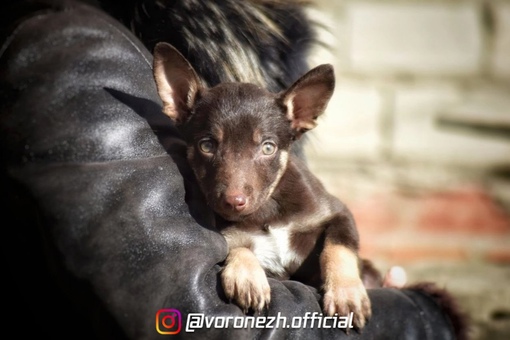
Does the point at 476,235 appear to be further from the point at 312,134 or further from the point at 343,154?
the point at 312,134

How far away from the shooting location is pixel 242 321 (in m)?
2.00

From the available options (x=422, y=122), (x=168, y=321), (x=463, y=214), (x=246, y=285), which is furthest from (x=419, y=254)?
(x=168, y=321)

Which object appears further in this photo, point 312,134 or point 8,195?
point 312,134

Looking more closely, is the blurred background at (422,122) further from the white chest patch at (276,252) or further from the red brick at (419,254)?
the white chest patch at (276,252)

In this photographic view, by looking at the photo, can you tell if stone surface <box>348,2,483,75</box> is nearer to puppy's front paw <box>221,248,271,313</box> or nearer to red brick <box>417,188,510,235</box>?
red brick <box>417,188,510,235</box>

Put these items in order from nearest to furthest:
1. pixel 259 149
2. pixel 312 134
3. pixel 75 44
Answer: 1. pixel 75 44
2. pixel 259 149
3. pixel 312 134

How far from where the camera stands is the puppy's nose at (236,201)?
88.5 inches

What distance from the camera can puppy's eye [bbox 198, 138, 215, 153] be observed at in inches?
93.9

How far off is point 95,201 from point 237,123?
600 mm

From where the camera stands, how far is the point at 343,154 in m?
5.00

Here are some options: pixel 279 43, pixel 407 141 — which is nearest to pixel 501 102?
pixel 407 141

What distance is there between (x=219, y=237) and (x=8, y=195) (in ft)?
1.75

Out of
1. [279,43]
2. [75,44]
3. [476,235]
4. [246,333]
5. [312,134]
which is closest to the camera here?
[246,333]

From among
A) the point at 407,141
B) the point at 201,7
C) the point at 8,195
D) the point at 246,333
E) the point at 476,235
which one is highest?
the point at 201,7
